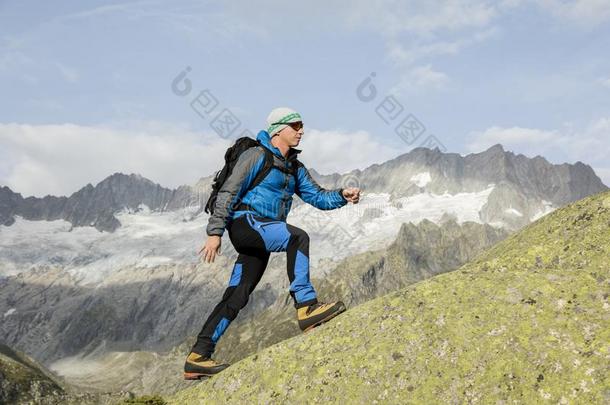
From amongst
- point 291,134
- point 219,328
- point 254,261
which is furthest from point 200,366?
point 291,134

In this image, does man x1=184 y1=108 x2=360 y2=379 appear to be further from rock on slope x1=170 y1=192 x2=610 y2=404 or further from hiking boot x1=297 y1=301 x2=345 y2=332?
rock on slope x1=170 y1=192 x2=610 y2=404

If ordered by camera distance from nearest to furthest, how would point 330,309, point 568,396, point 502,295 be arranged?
point 568,396
point 502,295
point 330,309

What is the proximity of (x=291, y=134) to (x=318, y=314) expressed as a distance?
3323 mm

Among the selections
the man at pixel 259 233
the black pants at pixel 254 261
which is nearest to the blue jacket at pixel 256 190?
the man at pixel 259 233

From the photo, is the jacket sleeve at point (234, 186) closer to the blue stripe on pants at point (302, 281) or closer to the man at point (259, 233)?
the man at point (259, 233)

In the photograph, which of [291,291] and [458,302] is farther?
[291,291]

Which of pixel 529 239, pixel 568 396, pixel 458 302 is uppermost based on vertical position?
pixel 529 239

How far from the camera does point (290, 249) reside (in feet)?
31.0

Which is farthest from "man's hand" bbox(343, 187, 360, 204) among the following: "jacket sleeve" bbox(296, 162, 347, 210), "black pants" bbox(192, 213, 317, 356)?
"black pants" bbox(192, 213, 317, 356)

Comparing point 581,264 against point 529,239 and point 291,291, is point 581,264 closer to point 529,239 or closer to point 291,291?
point 529,239

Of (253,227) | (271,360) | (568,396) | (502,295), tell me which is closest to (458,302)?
(502,295)

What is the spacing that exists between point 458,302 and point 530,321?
1037 mm

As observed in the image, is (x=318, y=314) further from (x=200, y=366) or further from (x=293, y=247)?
(x=200, y=366)

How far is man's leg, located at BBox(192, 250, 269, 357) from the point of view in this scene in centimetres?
955
